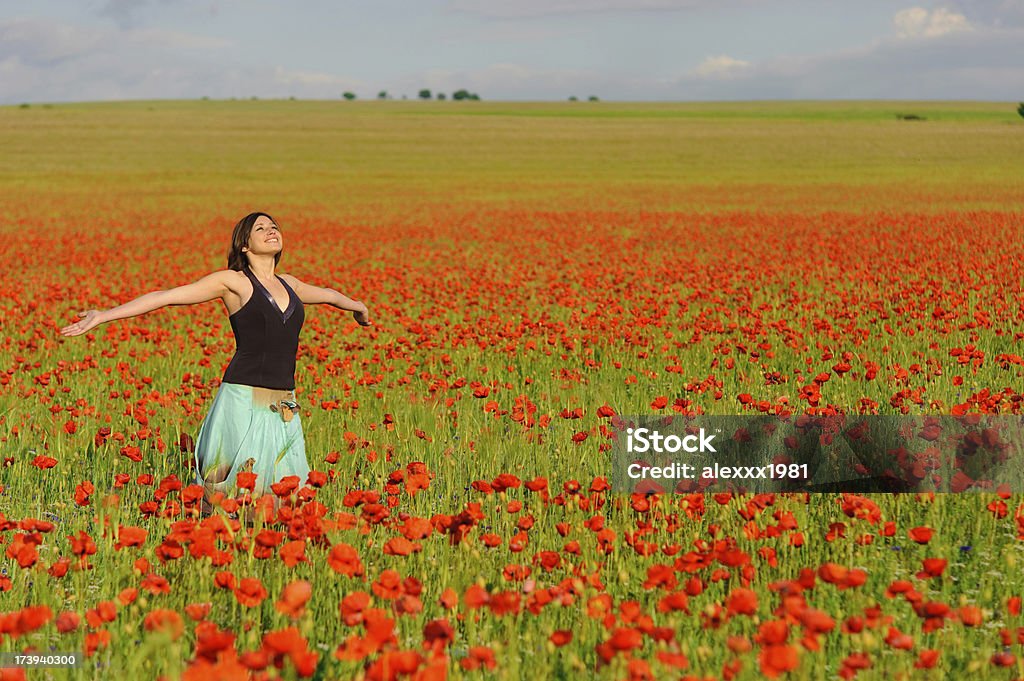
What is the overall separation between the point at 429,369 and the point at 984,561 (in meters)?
4.97

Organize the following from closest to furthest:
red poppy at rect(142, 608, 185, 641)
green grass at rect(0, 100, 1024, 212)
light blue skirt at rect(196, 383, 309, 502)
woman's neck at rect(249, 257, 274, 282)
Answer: red poppy at rect(142, 608, 185, 641)
light blue skirt at rect(196, 383, 309, 502)
woman's neck at rect(249, 257, 274, 282)
green grass at rect(0, 100, 1024, 212)

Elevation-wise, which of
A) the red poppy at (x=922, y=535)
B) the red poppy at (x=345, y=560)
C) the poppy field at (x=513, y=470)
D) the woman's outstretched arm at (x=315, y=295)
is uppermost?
the woman's outstretched arm at (x=315, y=295)

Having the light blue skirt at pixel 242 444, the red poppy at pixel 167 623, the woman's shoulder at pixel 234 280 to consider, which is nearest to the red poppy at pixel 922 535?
the red poppy at pixel 167 623

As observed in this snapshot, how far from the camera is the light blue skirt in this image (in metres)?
4.29

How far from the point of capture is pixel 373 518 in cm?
302

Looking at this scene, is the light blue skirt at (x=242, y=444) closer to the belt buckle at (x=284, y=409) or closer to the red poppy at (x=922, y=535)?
the belt buckle at (x=284, y=409)

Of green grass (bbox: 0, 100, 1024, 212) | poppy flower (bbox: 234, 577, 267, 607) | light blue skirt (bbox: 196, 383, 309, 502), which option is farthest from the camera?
green grass (bbox: 0, 100, 1024, 212)

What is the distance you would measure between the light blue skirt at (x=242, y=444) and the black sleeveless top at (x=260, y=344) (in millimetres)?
73

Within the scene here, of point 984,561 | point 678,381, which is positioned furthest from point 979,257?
point 984,561

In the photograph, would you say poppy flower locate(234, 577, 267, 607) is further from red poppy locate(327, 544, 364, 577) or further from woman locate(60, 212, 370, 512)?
woman locate(60, 212, 370, 512)

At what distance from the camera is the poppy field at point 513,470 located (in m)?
2.62

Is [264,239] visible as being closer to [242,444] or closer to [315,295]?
[315,295]

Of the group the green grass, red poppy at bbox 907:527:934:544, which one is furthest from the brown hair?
the green grass

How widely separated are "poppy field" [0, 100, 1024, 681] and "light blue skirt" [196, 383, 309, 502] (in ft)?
0.69
